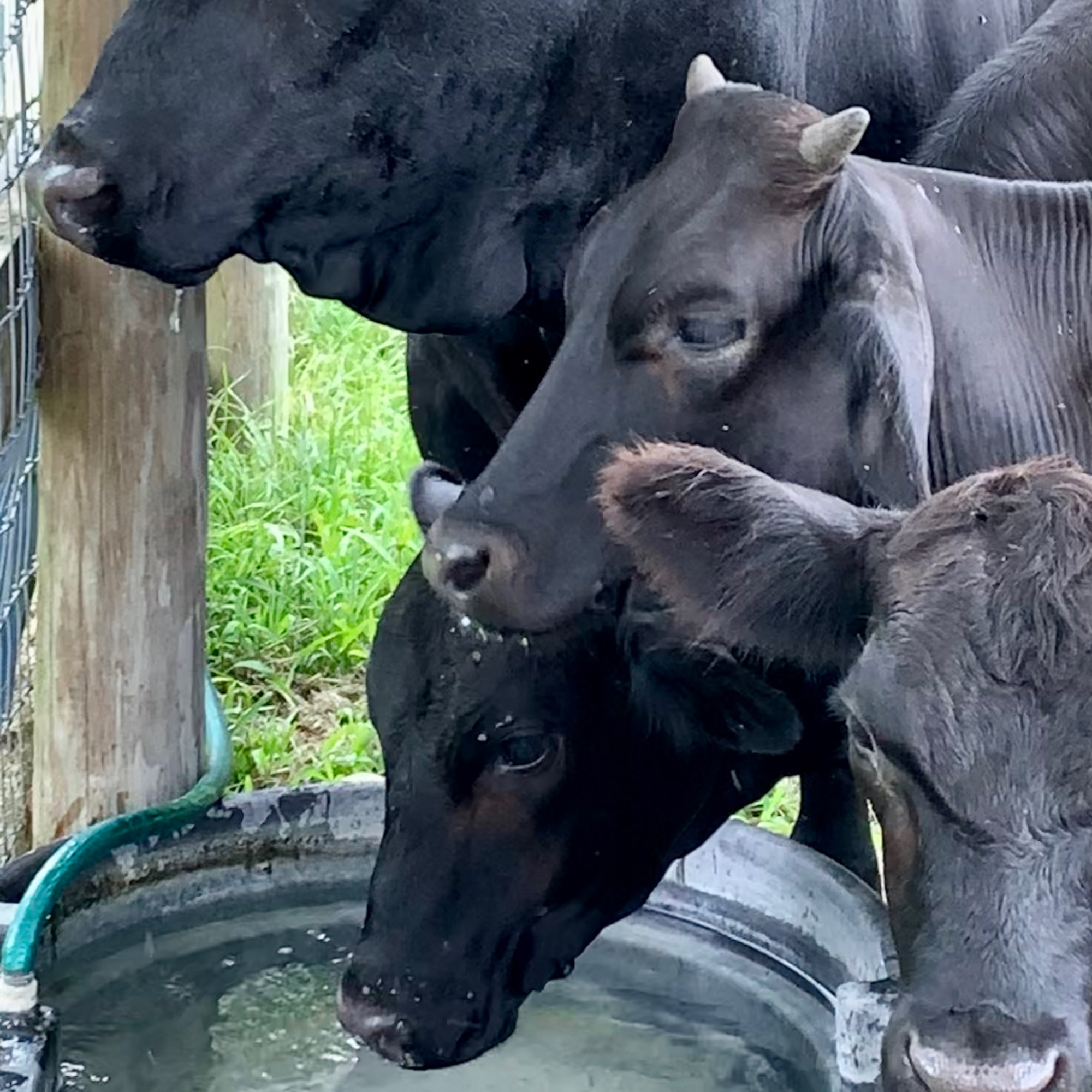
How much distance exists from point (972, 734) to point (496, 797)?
0.94 meters

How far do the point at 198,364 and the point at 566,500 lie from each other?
37.7 inches

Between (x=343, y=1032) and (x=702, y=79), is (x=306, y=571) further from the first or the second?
(x=702, y=79)

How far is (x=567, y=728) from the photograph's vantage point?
9.68ft

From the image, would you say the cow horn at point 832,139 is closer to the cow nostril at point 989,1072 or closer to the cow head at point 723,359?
the cow head at point 723,359

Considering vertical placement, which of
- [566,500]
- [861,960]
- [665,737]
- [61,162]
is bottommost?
[861,960]

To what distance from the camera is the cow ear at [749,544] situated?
236 cm

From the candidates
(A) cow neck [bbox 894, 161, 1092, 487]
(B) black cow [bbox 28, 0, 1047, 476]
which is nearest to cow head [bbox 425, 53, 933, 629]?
(A) cow neck [bbox 894, 161, 1092, 487]

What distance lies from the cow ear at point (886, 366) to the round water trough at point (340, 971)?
64 cm

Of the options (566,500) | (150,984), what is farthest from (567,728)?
(150,984)

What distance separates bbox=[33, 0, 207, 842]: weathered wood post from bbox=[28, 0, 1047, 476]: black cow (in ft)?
0.73

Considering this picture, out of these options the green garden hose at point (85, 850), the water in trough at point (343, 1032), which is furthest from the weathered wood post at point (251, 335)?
the water in trough at point (343, 1032)

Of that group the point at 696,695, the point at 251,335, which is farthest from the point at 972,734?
the point at 251,335

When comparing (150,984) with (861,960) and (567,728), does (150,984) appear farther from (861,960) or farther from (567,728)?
(861,960)

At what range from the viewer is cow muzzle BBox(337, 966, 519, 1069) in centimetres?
294
